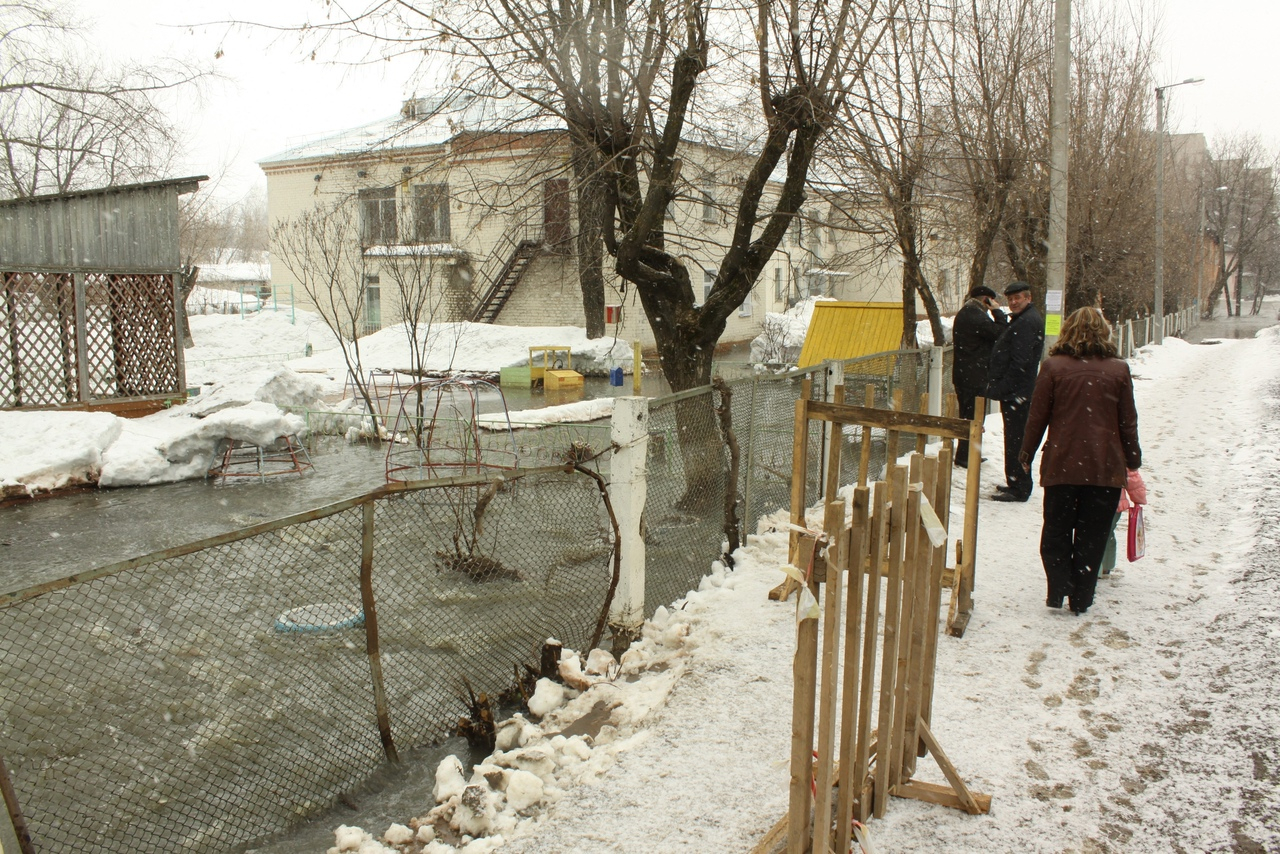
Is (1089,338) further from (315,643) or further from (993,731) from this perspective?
(315,643)

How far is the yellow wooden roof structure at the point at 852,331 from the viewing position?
1569 centimetres

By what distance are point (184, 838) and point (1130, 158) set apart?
25.6 meters

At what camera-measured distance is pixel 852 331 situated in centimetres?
1596

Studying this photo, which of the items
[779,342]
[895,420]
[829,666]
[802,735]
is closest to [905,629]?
[829,666]

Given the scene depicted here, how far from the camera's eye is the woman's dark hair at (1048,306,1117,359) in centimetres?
507

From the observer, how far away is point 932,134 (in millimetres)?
11047

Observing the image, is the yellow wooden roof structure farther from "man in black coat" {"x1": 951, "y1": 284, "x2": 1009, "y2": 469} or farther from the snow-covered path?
the snow-covered path

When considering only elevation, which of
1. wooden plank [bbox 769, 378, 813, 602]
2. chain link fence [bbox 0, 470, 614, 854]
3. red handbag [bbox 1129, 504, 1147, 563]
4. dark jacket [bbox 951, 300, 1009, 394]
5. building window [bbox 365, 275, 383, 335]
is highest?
building window [bbox 365, 275, 383, 335]

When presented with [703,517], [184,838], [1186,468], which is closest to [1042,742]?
[703,517]

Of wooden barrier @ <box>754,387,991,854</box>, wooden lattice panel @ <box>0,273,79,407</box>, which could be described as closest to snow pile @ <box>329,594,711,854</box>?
wooden barrier @ <box>754,387,991,854</box>

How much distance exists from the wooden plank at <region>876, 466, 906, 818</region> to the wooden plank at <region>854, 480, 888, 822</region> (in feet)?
0.16

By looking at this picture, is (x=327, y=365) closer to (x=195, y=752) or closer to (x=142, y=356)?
(x=142, y=356)

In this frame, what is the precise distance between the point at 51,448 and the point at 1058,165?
13.1 metres

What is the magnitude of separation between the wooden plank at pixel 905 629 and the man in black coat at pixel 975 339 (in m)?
6.00
